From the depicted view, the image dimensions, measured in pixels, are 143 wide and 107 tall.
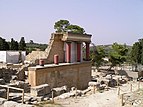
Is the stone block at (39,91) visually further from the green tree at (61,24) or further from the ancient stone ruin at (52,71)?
the green tree at (61,24)

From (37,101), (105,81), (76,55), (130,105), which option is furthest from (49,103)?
(76,55)

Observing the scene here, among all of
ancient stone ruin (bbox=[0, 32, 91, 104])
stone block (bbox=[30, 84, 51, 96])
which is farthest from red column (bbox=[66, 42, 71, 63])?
stone block (bbox=[30, 84, 51, 96])

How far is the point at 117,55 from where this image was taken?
40.2m

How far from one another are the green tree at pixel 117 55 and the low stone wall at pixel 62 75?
559 inches

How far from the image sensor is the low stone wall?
712 inches

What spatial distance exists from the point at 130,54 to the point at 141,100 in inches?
1405

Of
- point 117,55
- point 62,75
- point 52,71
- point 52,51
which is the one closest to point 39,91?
point 52,71

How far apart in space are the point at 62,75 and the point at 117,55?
68.0 ft

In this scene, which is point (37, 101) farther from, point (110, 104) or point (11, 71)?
point (11, 71)

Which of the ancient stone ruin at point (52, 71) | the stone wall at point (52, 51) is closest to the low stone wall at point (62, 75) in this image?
the ancient stone ruin at point (52, 71)

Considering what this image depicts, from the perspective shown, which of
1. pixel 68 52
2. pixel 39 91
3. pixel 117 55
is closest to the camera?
pixel 39 91

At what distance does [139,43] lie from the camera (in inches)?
1821

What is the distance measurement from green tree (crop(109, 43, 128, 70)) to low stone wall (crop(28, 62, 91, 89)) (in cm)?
1419

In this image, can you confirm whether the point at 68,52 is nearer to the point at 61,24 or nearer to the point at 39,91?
the point at 39,91
